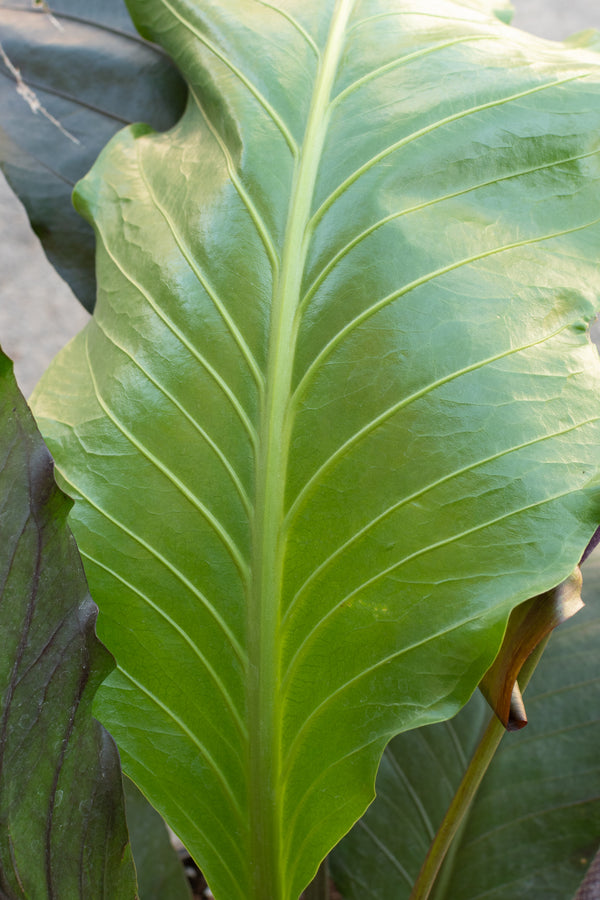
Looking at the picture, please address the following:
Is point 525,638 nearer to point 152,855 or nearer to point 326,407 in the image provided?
point 326,407

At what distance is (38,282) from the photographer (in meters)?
1.01

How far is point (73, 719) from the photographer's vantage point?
31 centimetres

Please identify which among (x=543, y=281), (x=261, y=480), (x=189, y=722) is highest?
(x=543, y=281)

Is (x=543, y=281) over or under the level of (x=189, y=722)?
over

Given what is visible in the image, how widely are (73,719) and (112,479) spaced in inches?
4.0

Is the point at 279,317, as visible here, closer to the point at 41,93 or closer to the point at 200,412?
the point at 200,412

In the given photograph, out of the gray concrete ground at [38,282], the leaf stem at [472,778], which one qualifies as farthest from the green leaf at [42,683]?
the gray concrete ground at [38,282]

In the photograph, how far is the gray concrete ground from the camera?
98 centimetres

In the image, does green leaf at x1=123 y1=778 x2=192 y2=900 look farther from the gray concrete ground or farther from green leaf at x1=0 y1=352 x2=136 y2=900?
the gray concrete ground

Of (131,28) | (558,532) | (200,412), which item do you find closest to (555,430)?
(558,532)

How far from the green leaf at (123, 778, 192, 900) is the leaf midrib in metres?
0.16

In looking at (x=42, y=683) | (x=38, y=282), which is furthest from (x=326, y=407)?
(x=38, y=282)

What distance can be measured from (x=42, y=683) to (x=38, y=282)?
0.81 meters

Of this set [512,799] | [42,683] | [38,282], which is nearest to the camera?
[42,683]
